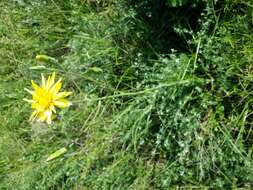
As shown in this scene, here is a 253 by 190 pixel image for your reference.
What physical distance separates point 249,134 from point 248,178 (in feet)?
0.62

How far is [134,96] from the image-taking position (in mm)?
2326

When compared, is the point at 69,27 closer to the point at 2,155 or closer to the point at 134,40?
the point at 134,40

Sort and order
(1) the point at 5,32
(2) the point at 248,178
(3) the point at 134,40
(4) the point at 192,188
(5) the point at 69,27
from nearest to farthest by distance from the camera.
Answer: (2) the point at 248,178 → (4) the point at 192,188 → (3) the point at 134,40 → (5) the point at 69,27 → (1) the point at 5,32

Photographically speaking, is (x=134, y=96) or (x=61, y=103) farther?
(x=134, y=96)

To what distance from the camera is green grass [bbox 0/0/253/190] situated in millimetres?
2119

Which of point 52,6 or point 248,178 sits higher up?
point 52,6

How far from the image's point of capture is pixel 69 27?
2.53m

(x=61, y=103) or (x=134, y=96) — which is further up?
(x=61, y=103)

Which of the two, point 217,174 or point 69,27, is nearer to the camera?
point 217,174

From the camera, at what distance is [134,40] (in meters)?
2.37

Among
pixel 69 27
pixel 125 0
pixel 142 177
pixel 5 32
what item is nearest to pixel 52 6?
pixel 69 27

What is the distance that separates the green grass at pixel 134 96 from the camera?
83.4 inches

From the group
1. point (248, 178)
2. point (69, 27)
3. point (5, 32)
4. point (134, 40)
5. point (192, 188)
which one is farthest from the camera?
point (5, 32)

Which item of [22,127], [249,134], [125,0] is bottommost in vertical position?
[249,134]
